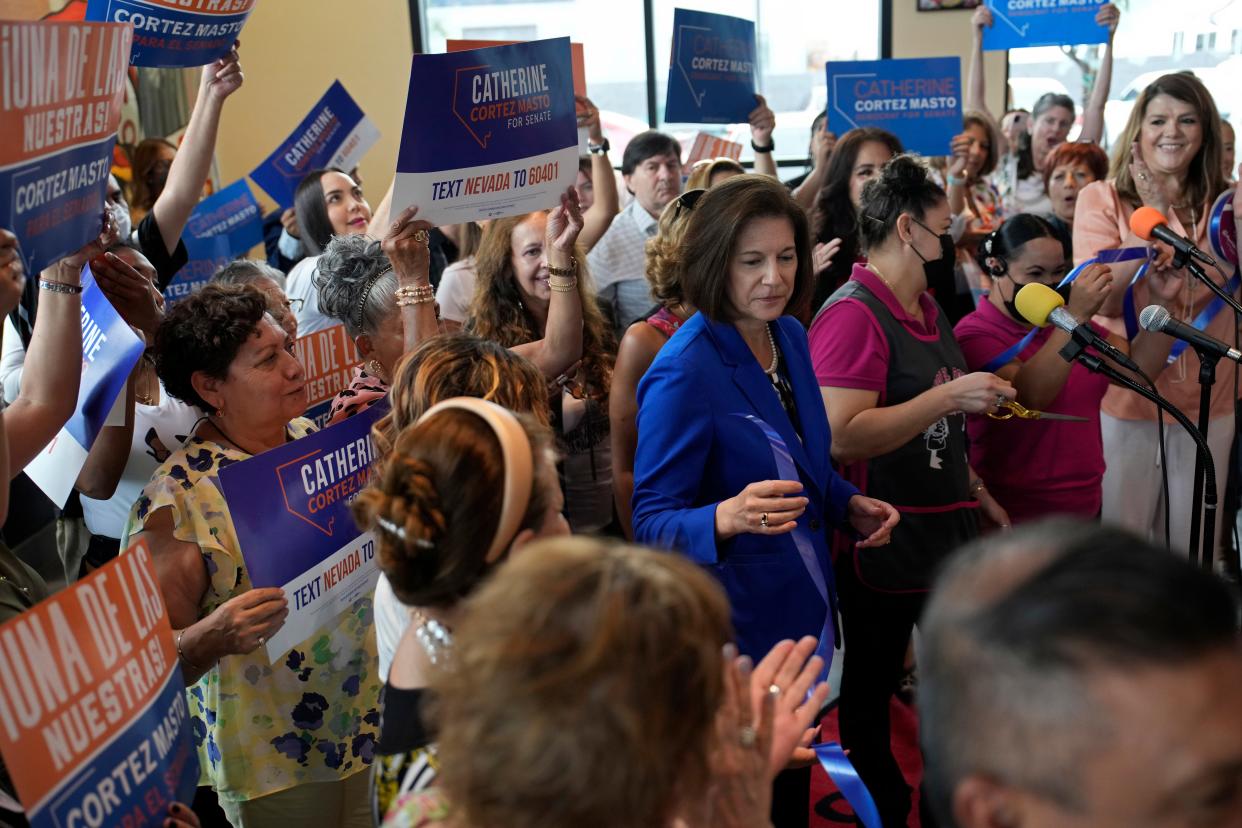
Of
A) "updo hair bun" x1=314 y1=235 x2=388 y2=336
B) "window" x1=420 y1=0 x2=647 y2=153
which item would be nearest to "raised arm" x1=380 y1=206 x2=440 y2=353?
"updo hair bun" x1=314 y1=235 x2=388 y2=336

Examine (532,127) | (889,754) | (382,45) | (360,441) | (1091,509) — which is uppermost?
(382,45)

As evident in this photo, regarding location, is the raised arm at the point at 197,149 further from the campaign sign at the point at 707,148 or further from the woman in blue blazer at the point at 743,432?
the campaign sign at the point at 707,148

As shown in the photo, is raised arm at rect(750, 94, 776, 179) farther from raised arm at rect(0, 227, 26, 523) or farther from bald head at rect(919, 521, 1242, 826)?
bald head at rect(919, 521, 1242, 826)

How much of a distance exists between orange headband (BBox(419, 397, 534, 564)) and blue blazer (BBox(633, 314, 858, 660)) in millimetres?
783

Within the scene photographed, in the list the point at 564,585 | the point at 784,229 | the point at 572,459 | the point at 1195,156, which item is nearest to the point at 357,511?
the point at 564,585

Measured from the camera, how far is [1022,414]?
265 centimetres

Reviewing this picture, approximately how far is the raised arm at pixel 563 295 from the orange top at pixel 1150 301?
160 cm

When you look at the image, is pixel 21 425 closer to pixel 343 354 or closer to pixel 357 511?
pixel 357 511

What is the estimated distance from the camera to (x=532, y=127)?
253 centimetres

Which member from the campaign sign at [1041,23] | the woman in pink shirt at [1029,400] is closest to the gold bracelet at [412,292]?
the woman in pink shirt at [1029,400]

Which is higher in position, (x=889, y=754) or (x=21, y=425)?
(x=21, y=425)

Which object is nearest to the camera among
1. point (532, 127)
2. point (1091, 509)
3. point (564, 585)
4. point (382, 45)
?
point (564, 585)

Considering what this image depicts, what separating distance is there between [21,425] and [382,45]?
749 cm

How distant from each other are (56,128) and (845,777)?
4.70ft
